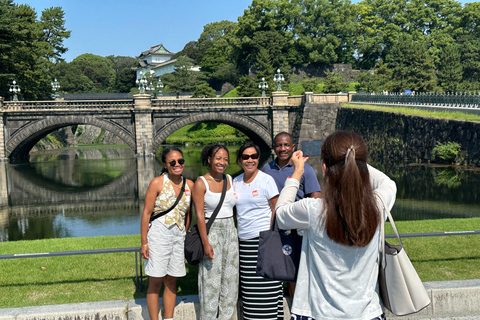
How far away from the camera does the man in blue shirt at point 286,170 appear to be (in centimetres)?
482

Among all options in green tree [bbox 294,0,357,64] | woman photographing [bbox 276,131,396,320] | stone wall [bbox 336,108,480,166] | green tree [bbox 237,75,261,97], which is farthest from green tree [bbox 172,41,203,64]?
woman photographing [bbox 276,131,396,320]

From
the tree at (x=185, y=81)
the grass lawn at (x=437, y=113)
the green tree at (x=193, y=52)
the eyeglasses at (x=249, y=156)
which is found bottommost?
the eyeglasses at (x=249, y=156)

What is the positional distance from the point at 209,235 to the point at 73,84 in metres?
88.4

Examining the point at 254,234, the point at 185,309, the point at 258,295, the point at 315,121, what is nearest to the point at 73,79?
the point at 315,121

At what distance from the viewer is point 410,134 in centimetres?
2541

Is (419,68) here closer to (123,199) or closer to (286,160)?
(123,199)

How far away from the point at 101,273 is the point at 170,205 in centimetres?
219

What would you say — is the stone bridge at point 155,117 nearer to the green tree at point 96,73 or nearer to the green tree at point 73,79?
the green tree at point 73,79

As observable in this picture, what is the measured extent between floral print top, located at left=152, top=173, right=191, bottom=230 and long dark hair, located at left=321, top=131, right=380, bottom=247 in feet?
7.03

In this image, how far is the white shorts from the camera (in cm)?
469

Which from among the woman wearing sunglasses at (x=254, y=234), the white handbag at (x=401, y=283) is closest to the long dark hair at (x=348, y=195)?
the white handbag at (x=401, y=283)

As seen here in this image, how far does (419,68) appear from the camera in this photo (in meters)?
48.0

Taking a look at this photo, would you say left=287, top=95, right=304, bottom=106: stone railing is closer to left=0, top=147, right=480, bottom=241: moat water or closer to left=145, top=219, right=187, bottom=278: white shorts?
left=0, top=147, right=480, bottom=241: moat water

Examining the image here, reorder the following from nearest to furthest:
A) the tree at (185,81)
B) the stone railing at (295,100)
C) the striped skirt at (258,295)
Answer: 1. the striped skirt at (258,295)
2. the stone railing at (295,100)
3. the tree at (185,81)
